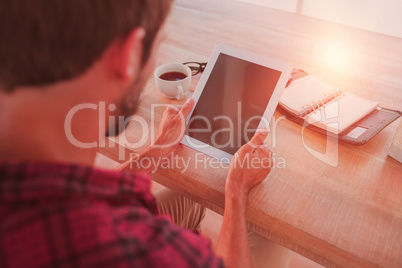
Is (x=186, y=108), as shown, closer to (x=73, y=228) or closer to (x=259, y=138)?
(x=259, y=138)

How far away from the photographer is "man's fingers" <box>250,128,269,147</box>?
2.68 feet

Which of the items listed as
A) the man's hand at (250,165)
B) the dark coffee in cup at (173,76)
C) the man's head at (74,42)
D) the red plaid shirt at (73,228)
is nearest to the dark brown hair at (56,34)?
the man's head at (74,42)

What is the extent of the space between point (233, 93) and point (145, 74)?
0.36 m

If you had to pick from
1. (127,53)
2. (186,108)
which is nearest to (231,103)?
(186,108)

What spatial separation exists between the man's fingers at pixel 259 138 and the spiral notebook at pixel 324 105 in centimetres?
15

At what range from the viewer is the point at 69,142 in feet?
1.66

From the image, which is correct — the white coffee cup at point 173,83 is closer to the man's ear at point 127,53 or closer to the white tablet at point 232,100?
the white tablet at point 232,100

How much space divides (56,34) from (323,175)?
0.63 meters

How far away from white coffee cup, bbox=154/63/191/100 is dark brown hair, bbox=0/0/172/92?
1.66 ft

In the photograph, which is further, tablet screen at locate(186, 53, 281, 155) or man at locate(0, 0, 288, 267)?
tablet screen at locate(186, 53, 281, 155)

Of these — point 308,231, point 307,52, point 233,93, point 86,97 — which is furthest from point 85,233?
point 307,52

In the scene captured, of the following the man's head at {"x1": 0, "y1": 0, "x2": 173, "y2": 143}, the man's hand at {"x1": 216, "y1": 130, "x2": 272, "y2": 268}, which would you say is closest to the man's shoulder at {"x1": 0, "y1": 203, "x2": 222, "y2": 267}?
the man's head at {"x1": 0, "y1": 0, "x2": 173, "y2": 143}

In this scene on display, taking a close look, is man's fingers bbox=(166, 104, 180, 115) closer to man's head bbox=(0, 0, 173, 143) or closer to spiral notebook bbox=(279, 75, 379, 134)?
spiral notebook bbox=(279, 75, 379, 134)

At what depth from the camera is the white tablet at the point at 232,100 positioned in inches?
34.0
